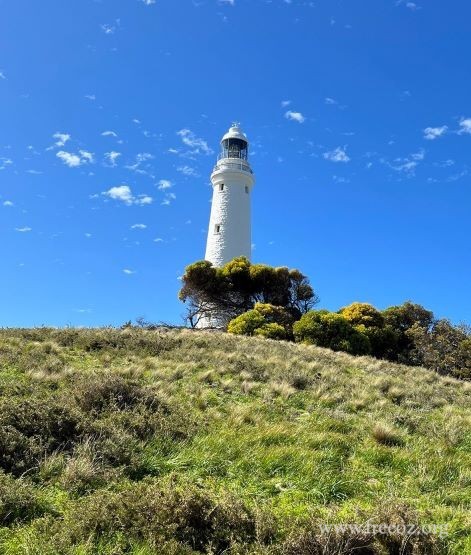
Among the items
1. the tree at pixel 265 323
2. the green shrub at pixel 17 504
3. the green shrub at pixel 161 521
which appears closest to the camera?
the green shrub at pixel 161 521

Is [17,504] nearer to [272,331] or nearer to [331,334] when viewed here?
[272,331]

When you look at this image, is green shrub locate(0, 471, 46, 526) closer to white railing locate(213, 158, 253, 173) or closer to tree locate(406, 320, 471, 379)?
tree locate(406, 320, 471, 379)

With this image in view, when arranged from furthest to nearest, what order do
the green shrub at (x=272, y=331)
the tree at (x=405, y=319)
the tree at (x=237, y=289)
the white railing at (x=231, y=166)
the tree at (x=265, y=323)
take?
the white railing at (x=231, y=166) < the tree at (x=237, y=289) < the tree at (x=405, y=319) < the tree at (x=265, y=323) < the green shrub at (x=272, y=331)

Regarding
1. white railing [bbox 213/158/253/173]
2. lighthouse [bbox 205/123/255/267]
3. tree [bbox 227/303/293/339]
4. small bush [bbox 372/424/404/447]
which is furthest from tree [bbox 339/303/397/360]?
small bush [bbox 372/424/404/447]

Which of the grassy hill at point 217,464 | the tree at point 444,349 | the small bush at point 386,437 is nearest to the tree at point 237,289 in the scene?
the tree at point 444,349

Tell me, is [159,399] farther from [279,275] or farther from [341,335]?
[279,275]

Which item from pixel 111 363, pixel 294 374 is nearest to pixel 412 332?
pixel 294 374

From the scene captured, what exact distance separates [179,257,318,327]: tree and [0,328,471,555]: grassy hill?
22322mm

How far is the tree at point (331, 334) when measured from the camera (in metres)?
27.1

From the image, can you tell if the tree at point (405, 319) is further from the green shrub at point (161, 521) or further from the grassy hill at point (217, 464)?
the green shrub at point (161, 521)

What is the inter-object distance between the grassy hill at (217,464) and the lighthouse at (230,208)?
27634 millimetres

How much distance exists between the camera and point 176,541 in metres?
4.35

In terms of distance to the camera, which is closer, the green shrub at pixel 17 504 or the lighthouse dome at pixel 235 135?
the green shrub at pixel 17 504

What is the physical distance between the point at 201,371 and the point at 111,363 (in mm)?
2382
